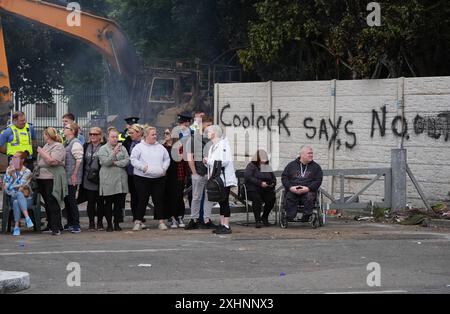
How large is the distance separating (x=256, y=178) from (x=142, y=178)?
6.48ft

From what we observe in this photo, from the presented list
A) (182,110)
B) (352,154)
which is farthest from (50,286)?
(182,110)

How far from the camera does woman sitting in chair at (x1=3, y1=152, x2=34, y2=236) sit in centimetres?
1448

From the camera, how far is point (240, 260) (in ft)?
38.4

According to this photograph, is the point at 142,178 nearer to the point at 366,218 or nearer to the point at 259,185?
the point at 259,185

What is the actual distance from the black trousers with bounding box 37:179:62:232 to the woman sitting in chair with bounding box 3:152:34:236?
22 centimetres

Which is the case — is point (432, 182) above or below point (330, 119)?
below

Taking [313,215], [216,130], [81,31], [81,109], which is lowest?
[313,215]

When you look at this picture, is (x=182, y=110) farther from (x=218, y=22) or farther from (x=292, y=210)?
(x=292, y=210)

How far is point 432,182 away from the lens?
684 inches

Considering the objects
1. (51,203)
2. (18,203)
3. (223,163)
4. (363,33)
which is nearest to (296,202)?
(223,163)

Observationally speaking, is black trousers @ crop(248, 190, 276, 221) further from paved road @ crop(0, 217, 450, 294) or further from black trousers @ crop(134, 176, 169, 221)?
black trousers @ crop(134, 176, 169, 221)

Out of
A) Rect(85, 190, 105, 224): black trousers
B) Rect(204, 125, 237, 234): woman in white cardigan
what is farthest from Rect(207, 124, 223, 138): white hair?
Rect(85, 190, 105, 224): black trousers

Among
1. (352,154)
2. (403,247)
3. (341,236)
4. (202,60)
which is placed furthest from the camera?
(202,60)

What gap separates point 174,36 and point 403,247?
21.6 m
